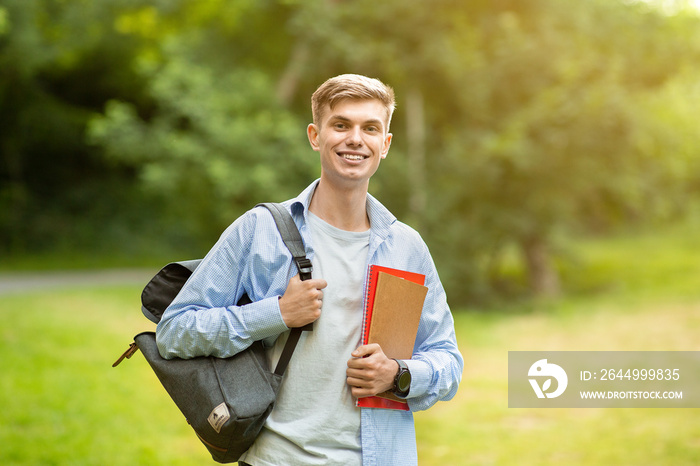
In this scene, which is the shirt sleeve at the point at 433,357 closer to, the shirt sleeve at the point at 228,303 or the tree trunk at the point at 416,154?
the shirt sleeve at the point at 228,303

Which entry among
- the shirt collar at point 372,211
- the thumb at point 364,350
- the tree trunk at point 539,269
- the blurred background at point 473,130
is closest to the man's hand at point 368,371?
the thumb at point 364,350

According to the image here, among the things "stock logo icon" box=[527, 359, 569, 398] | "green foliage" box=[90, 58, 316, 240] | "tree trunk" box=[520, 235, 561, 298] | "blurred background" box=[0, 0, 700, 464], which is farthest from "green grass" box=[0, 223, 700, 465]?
"green foliage" box=[90, 58, 316, 240]

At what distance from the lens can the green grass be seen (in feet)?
20.1

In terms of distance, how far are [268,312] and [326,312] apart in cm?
19

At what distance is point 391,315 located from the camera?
2.19m

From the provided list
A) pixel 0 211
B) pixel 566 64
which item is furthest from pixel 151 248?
pixel 566 64

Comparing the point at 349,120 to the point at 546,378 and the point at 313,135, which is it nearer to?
the point at 313,135

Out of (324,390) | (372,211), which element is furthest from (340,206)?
(324,390)

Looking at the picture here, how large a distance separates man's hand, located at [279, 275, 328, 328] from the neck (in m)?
0.28

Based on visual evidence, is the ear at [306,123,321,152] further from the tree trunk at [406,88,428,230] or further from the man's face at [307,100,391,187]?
the tree trunk at [406,88,428,230]

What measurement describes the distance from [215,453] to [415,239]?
92 centimetres

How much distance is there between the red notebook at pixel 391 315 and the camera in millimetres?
2174

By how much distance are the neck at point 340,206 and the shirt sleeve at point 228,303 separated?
197 mm

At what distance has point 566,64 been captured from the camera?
14.8 m
